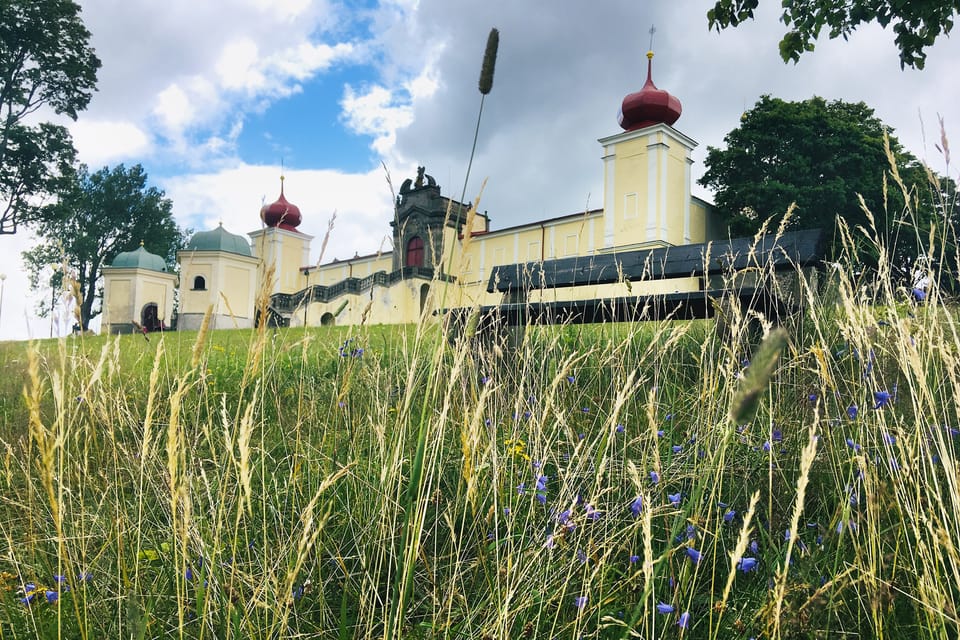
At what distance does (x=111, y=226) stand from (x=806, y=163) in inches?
1358

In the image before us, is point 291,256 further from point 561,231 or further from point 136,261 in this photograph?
point 561,231

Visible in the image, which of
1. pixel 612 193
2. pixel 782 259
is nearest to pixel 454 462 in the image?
pixel 782 259

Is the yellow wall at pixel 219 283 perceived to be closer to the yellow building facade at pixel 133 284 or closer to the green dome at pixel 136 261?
the yellow building facade at pixel 133 284

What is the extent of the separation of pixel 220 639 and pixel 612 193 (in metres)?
27.3

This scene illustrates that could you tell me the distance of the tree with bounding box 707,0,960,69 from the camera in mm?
5203

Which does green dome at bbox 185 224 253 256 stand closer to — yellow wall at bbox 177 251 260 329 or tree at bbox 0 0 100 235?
yellow wall at bbox 177 251 260 329

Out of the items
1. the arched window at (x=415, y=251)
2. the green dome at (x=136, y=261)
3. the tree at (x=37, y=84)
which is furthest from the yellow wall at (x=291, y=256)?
the tree at (x=37, y=84)

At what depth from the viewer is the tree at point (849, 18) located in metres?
5.20

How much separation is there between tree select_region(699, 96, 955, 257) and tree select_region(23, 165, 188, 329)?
30211 mm

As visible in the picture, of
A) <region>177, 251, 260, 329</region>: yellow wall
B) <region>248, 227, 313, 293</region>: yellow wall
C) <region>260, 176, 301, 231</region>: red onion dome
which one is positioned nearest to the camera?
<region>177, 251, 260, 329</region>: yellow wall

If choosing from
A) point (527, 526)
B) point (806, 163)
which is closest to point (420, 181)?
point (806, 163)

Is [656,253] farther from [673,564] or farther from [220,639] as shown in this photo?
[220,639]

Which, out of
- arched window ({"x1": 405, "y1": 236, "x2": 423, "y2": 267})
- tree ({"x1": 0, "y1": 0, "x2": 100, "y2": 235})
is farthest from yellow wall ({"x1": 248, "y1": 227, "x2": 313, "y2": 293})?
tree ({"x1": 0, "y1": 0, "x2": 100, "y2": 235})

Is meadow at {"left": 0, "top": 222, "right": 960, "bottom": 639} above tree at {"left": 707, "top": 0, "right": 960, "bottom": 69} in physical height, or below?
below
